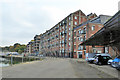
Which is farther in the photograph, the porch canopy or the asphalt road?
the porch canopy

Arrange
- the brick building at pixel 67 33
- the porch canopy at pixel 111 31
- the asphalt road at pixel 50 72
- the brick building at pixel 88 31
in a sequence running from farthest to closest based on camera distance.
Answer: the brick building at pixel 67 33 < the brick building at pixel 88 31 < the porch canopy at pixel 111 31 < the asphalt road at pixel 50 72

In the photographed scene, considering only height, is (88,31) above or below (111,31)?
above

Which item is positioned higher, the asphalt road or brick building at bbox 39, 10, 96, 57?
brick building at bbox 39, 10, 96, 57

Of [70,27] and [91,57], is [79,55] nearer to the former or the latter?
[70,27]

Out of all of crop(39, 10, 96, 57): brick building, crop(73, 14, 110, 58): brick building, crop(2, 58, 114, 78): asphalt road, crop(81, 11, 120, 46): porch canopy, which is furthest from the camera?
crop(39, 10, 96, 57): brick building

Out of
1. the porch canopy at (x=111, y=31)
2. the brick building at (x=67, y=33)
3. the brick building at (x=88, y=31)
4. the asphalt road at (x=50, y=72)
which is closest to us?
the asphalt road at (x=50, y=72)

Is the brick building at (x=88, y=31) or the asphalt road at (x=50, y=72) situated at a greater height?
the brick building at (x=88, y=31)

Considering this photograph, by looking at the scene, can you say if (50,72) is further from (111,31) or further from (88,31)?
(88,31)

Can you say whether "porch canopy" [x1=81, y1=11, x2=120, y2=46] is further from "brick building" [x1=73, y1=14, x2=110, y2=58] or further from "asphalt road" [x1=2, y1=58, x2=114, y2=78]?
"brick building" [x1=73, y1=14, x2=110, y2=58]

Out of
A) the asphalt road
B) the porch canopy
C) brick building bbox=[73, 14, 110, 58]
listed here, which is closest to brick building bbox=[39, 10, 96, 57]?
brick building bbox=[73, 14, 110, 58]

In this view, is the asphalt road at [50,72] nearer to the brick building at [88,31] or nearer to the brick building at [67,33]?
the brick building at [88,31]

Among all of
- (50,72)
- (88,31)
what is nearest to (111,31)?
(50,72)

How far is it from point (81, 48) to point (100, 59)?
25.8 m

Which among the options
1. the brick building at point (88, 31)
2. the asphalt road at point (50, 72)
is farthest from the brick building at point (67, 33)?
the asphalt road at point (50, 72)
